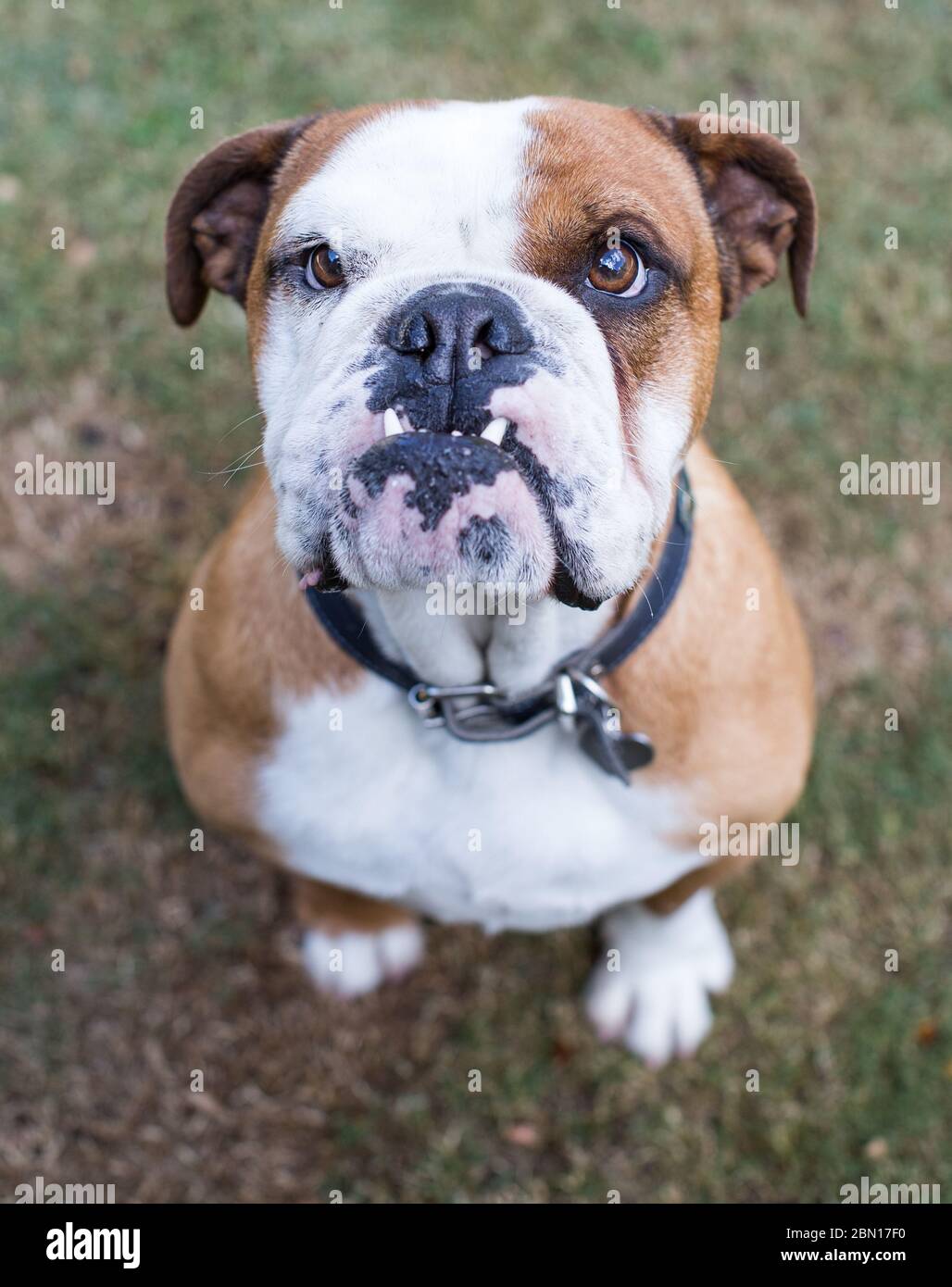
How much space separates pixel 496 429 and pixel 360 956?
2.51 metres

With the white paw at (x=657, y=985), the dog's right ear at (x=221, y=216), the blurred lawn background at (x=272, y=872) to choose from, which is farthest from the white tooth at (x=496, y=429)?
the blurred lawn background at (x=272, y=872)

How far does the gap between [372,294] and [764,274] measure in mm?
1089

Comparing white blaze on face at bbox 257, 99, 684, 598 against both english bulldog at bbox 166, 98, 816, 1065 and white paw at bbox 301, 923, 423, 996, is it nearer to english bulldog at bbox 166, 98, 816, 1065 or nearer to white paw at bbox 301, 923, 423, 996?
english bulldog at bbox 166, 98, 816, 1065

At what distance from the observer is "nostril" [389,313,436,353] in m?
2.00

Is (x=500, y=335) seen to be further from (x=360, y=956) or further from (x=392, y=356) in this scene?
(x=360, y=956)

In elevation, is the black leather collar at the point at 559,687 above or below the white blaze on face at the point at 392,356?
below

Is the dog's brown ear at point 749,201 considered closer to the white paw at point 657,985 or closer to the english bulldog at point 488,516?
the english bulldog at point 488,516

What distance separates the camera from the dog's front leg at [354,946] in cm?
396

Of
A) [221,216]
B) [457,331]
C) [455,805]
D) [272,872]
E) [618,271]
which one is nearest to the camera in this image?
[457,331]

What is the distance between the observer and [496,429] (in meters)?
1.99

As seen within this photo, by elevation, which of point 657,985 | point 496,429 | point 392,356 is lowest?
point 657,985

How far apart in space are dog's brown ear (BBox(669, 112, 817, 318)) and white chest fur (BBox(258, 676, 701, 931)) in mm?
1133

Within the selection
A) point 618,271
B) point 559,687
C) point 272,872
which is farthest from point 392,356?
point 272,872

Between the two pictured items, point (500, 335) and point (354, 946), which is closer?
point (500, 335)
